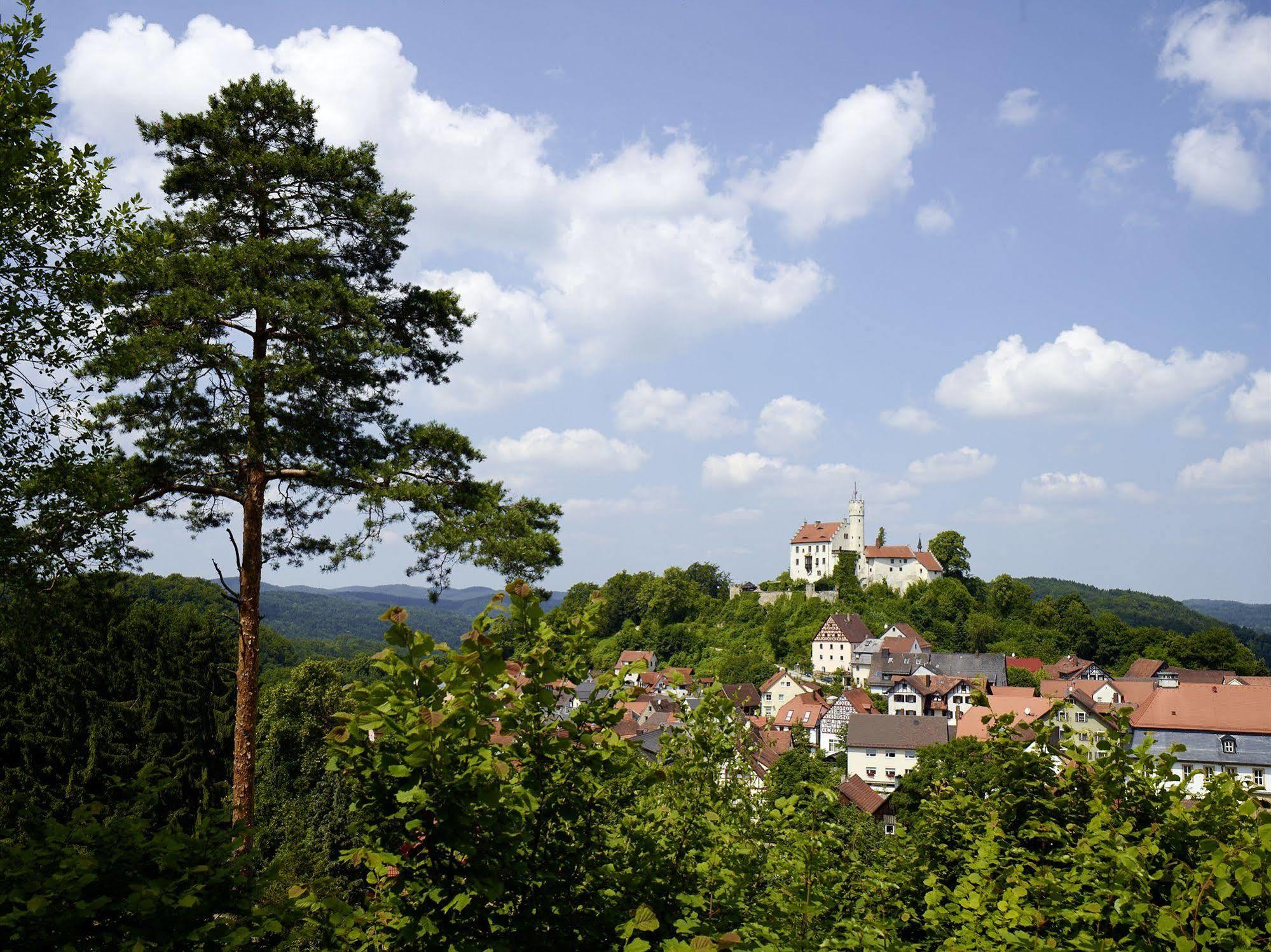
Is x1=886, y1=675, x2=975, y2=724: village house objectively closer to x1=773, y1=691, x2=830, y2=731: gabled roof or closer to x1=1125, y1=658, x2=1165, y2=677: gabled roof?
x1=773, y1=691, x2=830, y2=731: gabled roof

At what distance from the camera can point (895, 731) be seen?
54562 mm

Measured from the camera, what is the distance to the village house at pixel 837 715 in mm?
61581

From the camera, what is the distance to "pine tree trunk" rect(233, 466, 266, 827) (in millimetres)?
11445

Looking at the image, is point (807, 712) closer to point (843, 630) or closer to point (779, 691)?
point (779, 691)

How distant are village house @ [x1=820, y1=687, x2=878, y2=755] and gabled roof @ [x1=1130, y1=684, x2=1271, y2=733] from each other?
2374cm

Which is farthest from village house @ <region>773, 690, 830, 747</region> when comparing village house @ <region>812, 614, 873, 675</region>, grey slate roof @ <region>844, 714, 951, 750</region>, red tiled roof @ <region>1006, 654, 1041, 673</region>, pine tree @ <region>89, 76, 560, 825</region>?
pine tree @ <region>89, 76, 560, 825</region>

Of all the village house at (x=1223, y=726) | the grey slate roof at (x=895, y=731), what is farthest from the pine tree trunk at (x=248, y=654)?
the grey slate roof at (x=895, y=731)

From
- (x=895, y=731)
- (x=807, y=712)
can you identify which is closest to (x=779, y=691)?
(x=807, y=712)

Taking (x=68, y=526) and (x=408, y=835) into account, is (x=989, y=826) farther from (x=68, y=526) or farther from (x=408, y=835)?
(x=68, y=526)

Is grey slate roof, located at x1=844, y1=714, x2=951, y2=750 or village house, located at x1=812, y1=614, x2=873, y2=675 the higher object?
village house, located at x1=812, y1=614, x2=873, y2=675

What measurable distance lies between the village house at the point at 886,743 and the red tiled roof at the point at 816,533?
193ft

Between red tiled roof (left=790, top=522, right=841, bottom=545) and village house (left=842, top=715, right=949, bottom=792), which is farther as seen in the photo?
red tiled roof (left=790, top=522, right=841, bottom=545)

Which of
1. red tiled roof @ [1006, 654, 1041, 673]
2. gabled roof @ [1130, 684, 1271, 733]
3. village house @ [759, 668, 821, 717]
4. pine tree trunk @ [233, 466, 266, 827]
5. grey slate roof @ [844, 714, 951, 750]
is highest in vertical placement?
pine tree trunk @ [233, 466, 266, 827]

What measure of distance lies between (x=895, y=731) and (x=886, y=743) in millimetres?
1451
